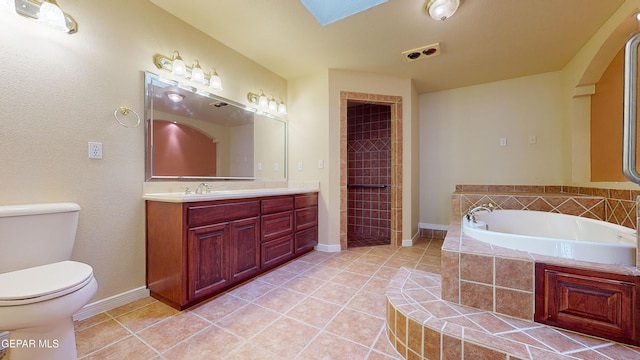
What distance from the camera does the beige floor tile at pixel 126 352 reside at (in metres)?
1.21

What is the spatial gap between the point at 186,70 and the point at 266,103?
0.96 m

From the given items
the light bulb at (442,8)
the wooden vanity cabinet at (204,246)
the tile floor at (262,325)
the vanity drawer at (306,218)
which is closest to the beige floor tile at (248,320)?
the tile floor at (262,325)

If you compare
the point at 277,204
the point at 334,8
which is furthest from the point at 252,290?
the point at 334,8

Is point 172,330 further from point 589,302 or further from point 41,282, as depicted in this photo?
point 589,302

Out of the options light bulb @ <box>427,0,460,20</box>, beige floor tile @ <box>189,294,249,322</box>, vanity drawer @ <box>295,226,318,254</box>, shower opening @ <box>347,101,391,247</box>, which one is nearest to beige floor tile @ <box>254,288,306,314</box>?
beige floor tile @ <box>189,294,249,322</box>

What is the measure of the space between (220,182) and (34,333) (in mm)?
1536

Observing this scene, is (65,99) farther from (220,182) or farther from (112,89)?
(220,182)

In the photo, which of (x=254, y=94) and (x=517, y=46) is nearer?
(x=517, y=46)

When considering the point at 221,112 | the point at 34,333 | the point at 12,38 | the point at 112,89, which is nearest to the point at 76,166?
the point at 112,89

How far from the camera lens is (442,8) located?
182 cm

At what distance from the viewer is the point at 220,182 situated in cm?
240

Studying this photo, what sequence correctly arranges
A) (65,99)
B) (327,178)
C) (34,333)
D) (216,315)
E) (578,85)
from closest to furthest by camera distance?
1. (34,333)
2. (65,99)
3. (216,315)
4. (578,85)
5. (327,178)

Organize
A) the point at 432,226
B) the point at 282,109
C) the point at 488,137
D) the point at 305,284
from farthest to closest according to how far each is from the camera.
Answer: the point at 432,226, the point at 488,137, the point at 282,109, the point at 305,284

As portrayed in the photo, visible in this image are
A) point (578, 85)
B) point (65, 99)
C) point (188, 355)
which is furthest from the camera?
point (578, 85)
